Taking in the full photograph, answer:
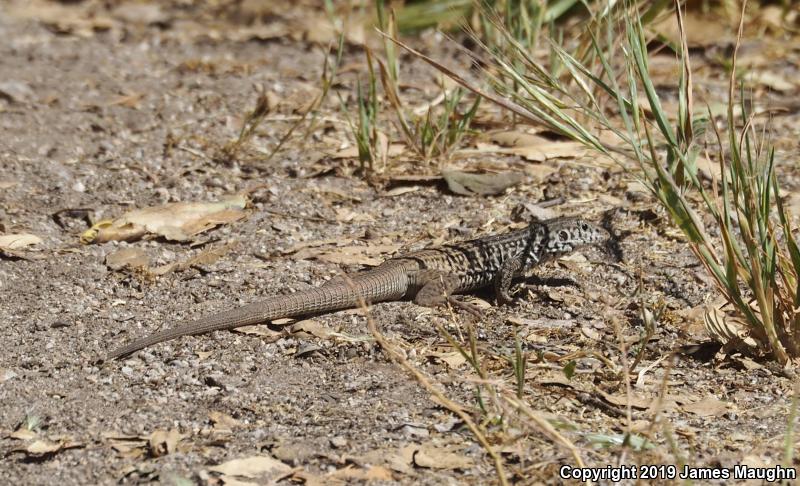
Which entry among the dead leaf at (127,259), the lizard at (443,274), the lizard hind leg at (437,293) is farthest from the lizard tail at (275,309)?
the dead leaf at (127,259)

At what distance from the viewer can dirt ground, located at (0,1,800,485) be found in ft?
12.6

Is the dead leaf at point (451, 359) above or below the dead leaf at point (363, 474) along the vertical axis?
above

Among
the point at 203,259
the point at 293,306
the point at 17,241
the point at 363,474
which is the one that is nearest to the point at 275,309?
the point at 293,306

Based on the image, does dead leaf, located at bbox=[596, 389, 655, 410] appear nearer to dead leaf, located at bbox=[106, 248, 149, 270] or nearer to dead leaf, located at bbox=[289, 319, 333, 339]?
dead leaf, located at bbox=[289, 319, 333, 339]

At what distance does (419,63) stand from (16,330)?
15.8ft

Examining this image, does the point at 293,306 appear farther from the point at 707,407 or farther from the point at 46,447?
the point at 707,407

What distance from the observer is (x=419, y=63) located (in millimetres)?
8789

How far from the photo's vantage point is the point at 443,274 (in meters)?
5.48

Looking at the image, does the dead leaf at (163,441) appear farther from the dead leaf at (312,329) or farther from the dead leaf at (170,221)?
the dead leaf at (170,221)

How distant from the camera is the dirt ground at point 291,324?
3836 millimetres

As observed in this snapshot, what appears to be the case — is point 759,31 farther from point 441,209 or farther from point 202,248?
point 202,248

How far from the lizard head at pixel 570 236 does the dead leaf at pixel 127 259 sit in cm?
217

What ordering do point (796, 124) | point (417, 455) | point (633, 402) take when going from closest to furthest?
point (417, 455), point (633, 402), point (796, 124)

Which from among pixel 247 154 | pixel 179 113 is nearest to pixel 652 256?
pixel 247 154
